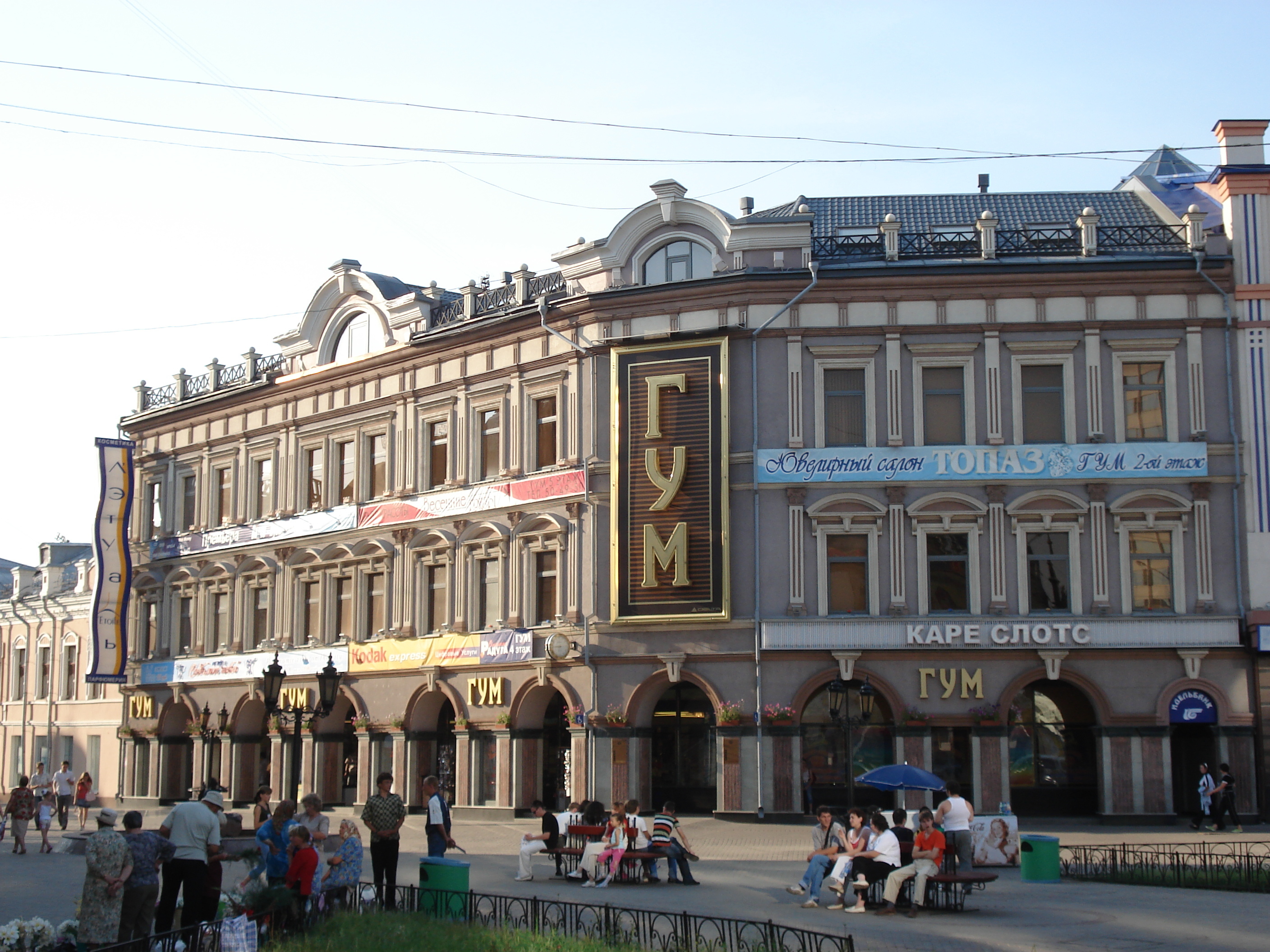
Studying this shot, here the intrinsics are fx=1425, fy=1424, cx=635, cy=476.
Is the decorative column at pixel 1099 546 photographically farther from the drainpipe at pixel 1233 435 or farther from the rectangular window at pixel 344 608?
the rectangular window at pixel 344 608

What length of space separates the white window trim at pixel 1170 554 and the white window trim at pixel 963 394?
154 inches

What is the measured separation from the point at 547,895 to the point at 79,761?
37341 millimetres

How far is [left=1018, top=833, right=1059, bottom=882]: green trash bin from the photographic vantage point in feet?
73.2

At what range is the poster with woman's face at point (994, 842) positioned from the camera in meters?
24.4

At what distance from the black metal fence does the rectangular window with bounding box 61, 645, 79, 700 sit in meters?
40.8

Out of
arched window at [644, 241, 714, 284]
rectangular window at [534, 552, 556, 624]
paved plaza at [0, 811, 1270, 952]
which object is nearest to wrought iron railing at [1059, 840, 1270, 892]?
paved plaza at [0, 811, 1270, 952]

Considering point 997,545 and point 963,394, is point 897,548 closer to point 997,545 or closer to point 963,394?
point 997,545

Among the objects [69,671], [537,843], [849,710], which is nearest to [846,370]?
[849,710]

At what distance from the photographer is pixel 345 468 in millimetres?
42781

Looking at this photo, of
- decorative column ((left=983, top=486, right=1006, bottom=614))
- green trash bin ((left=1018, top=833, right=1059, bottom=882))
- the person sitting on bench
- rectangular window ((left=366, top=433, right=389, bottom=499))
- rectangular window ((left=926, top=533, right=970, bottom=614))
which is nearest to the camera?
the person sitting on bench

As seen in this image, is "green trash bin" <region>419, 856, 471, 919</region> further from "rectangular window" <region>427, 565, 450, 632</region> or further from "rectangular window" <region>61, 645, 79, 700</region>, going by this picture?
"rectangular window" <region>61, 645, 79, 700</region>

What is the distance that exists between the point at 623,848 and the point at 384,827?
4.82 metres

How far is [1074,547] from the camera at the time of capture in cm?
3256

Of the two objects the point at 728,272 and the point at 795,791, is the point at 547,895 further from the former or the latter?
the point at 728,272
